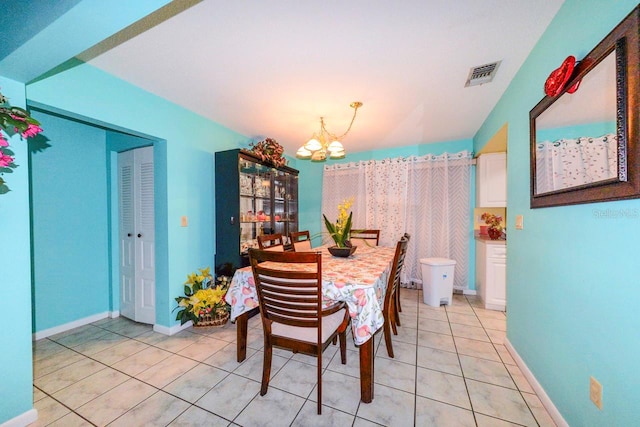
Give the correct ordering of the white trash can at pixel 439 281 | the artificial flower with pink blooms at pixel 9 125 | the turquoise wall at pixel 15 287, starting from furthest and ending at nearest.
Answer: the white trash can at pixel 439 281 → the turquoise wall at pixel 15 287 → the artificial flower with pink blooms at pixel 9 125

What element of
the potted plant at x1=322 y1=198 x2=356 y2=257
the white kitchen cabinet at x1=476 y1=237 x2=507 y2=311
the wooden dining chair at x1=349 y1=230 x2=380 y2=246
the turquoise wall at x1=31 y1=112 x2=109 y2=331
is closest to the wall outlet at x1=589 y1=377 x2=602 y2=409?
the potted plant at x1=322 y1=198 x2=356 y2=257

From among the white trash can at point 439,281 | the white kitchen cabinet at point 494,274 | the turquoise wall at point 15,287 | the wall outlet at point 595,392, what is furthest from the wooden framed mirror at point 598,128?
the turquoise wall at point 15,287

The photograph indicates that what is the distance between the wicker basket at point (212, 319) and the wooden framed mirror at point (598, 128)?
2974 millimetres

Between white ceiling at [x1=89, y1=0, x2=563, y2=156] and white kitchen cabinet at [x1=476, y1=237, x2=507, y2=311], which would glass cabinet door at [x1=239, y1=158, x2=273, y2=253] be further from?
white kitchen cabinet at [x1=476, y1=237, x2=507, y2=311]

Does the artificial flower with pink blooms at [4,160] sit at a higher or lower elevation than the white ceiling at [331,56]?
lower

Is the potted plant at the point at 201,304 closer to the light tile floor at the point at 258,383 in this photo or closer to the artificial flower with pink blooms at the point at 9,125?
the light tile floor at the point at 258,383

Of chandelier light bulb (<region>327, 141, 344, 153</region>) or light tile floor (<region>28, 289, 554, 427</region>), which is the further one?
chandelier light bulb (<region>327, 141, 344, 153</region>)

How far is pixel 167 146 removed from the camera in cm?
242

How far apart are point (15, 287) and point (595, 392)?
9.99 feet

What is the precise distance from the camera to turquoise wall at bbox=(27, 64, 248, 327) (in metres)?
1.79

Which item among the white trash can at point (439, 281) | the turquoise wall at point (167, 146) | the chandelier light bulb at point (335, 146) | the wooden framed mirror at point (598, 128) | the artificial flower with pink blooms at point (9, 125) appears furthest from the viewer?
the white trash can at point (439, 281)

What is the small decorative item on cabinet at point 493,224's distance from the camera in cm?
314

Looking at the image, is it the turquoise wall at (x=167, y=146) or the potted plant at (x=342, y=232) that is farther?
the potted plant at (x=342, y=232)

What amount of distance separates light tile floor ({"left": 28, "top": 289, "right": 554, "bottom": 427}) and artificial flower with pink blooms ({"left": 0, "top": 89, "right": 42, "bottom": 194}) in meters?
1.45
